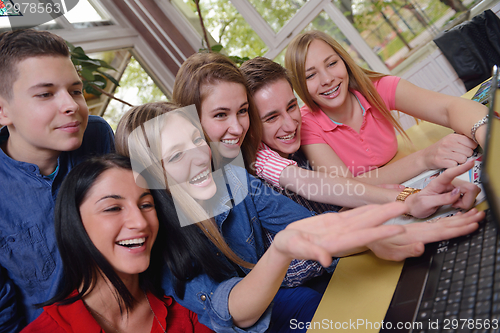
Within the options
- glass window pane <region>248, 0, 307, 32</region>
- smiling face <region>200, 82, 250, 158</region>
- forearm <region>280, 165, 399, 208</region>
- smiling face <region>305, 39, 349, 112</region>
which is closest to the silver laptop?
forearm <region>280, 165, 399, 208</region>

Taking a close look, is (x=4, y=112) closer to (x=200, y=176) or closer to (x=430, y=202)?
(x=200, y=176)

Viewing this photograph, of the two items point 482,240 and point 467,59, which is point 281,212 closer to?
point 482,240

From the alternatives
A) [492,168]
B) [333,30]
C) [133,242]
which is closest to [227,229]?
[133,242]

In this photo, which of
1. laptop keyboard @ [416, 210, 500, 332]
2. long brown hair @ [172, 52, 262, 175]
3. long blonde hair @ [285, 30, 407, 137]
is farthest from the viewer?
long blonde hair @ [285, 30, 407, 137]

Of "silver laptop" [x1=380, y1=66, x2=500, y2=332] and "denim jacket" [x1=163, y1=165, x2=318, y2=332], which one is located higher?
"denim jacket" [x1=163, y1=165, x2=318, y2=332]

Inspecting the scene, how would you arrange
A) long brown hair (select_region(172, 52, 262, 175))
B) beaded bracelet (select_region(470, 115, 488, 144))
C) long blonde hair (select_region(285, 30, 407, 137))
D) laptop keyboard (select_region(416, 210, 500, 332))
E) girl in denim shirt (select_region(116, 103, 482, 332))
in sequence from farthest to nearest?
1. long blonde hair (select_region(285, 30, 407, 137))
2. long brown hair (select_region(172, 52, 262, 175))
3. beaded bracelet (select_region(470, 115, 488, 144))
4. girl in denim shirt (select_region(116, 103, 482, 332))
5. laptop keyboard (select_region(416, 210, 500, 332))

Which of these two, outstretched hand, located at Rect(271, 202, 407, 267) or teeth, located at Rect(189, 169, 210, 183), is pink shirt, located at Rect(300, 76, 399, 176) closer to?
teeth, located at Rect(189, 169, 210, 183)

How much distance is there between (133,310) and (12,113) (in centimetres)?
62

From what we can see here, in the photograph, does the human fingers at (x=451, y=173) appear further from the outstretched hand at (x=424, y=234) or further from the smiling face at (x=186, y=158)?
the smiling face at (x=186, y=158)

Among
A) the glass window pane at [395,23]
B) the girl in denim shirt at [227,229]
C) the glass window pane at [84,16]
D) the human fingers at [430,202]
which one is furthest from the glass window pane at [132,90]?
the human fingers at [430,202]

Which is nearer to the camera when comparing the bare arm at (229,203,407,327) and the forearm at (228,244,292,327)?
the bare arm at (229,203,407,327)

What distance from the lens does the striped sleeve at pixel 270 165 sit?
1.15 m

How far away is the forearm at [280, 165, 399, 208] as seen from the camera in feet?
3.60

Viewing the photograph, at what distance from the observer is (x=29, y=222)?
1.00 m
